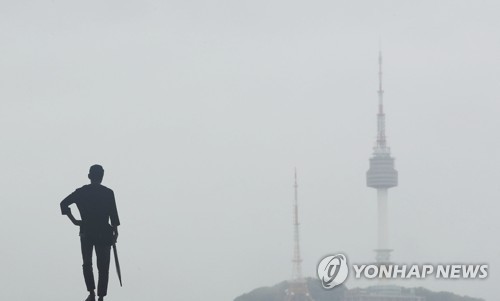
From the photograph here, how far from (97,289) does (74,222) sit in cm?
138

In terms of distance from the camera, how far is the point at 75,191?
3403cm

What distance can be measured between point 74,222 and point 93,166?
1082 millimetres

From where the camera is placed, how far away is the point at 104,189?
34188mm

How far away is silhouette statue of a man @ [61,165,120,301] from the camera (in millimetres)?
34188

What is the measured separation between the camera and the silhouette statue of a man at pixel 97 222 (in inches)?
1346

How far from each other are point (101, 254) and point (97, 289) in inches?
25.3

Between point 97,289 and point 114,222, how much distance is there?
128cm

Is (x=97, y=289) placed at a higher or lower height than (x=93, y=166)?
lower

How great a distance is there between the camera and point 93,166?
33.9m

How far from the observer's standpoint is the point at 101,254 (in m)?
34.5

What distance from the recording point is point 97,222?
34.3 metres

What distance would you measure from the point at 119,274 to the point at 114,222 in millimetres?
950

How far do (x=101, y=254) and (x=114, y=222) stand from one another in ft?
2.15

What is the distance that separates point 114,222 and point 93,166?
3.88 ft
